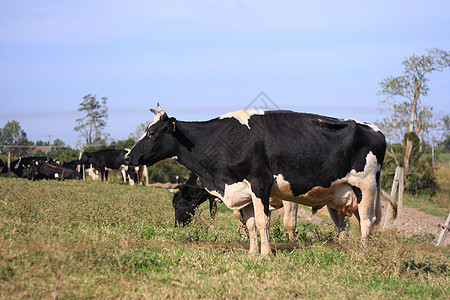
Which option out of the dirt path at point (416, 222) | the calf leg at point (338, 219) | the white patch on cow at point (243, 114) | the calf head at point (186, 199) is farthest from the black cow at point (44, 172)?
the white patch on cow at point (243, 114)

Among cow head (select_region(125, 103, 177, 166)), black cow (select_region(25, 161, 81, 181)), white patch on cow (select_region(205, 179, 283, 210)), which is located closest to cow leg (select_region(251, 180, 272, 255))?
white patch on cow (select_region(205, 179, 283, 210))

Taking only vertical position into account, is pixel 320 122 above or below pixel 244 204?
above

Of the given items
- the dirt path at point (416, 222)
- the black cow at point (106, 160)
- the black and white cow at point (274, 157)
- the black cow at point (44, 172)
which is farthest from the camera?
the black cow at point (106, 160)

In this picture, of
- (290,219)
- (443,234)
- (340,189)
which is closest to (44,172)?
(290,219)

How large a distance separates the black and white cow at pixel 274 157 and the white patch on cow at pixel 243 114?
0.05ft

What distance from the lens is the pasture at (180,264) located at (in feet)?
19.4

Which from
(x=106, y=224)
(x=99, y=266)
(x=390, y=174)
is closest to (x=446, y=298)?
(x=99, y=266)

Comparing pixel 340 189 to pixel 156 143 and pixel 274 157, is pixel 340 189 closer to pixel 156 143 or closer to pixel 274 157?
pixel 274 157

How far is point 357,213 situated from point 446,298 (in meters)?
3.18

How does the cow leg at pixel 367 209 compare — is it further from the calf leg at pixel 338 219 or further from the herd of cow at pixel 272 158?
the calf leg at pixel 338 219

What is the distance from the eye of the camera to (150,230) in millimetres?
9125

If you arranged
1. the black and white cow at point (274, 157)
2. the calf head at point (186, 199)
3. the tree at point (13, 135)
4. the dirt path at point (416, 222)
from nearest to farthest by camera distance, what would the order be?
1. the black and white cow at point (274, 157)
2. the calf head at point (186, 199)
3. the dirt path at point (416, 222)
4. the tree at point (13, 135)

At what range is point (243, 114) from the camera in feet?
29.1

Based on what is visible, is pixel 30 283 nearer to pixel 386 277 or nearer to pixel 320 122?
pixel 386 277
